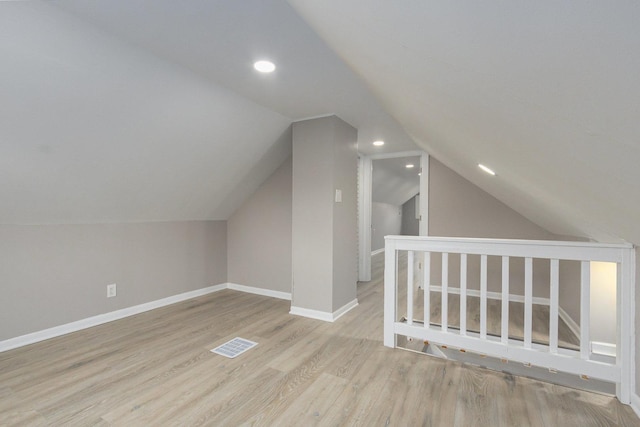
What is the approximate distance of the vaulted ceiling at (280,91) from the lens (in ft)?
2.02

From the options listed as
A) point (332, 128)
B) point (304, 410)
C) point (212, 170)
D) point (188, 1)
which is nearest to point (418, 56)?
point (188, 1)

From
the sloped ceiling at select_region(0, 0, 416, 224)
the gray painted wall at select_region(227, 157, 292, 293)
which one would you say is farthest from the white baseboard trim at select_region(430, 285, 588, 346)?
the sloped ceiling at select_region(0, 0, 416, 224)

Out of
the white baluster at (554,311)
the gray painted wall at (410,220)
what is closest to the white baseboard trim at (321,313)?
the white baluster at (554,311)

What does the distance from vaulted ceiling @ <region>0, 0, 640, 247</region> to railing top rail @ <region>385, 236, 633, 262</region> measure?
0.60 ft

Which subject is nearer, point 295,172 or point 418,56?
point 418,56

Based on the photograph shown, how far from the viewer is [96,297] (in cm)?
289

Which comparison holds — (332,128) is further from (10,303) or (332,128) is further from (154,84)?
(10,303)

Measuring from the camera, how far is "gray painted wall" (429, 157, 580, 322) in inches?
150

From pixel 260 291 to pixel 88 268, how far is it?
1882mm

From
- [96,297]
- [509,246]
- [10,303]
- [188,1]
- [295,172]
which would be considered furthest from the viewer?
[295,172]

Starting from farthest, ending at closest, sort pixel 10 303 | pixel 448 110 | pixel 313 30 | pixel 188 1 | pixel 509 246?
pixel 10 303 < pixel 509 246 < pixel 313 30 < pixel 448 110 < pixel 188 1

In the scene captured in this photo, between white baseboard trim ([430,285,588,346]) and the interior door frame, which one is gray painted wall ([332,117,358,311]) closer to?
the interior door frame

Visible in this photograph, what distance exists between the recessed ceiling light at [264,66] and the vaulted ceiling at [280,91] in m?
0.05

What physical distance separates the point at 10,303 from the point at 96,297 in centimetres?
60
